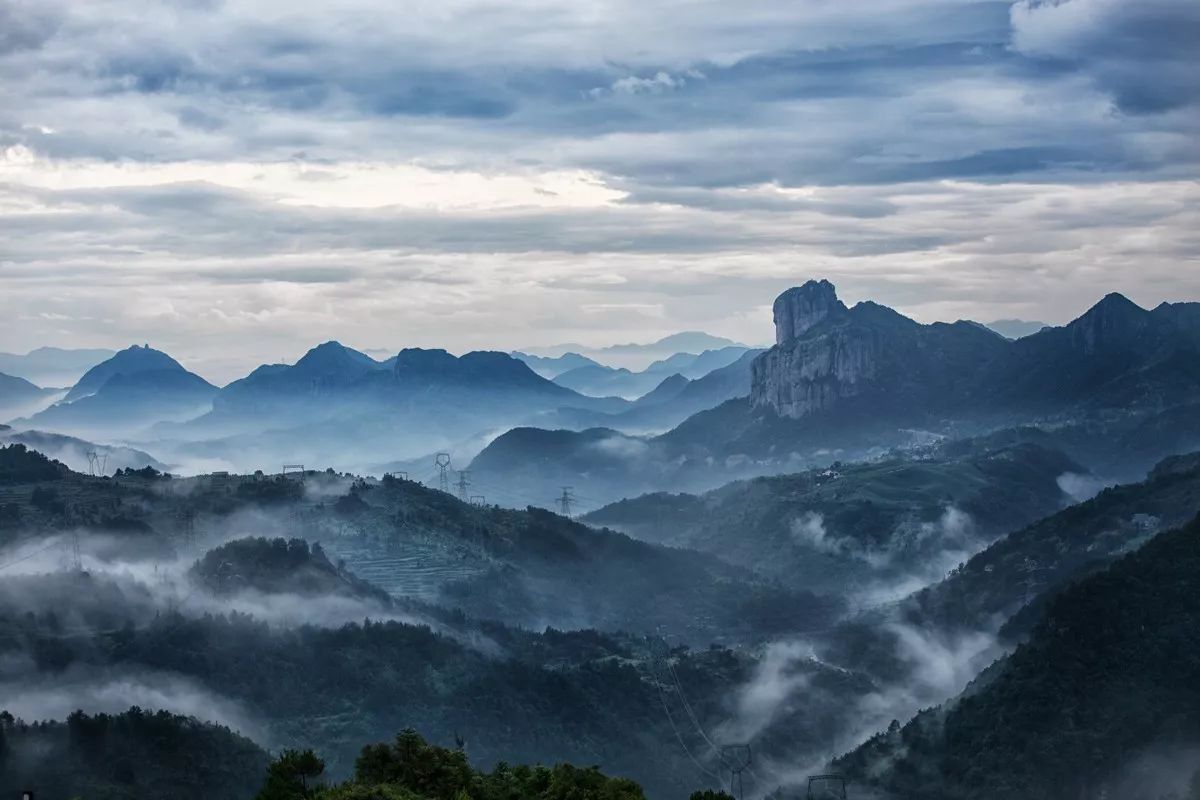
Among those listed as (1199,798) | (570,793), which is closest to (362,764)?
(570,793)

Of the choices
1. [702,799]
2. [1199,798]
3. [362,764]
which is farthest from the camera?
[1199,798]

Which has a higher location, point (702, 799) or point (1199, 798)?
point (702, 799)

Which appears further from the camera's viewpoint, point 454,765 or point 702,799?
point 454,765

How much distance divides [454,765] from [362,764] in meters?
8.55

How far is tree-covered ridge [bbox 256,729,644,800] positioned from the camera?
408ft

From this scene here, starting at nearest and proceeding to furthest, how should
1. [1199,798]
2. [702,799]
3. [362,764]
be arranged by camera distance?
[702,799]
[362,764]
[1199,798]

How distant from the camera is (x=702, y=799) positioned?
402 ft

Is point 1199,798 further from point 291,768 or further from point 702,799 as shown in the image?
point 291,768

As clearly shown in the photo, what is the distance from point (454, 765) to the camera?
139500 mm

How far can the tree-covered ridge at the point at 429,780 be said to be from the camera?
4902 inches

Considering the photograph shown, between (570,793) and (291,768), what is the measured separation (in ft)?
79.2

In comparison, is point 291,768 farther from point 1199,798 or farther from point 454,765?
point 1199,798

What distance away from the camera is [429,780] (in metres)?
137

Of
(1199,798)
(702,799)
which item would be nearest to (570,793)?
(702,799)
